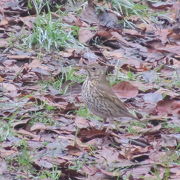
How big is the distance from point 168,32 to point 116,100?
357cm

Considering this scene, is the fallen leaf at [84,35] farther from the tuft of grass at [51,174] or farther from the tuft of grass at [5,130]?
the tuft of grass at [51,174]

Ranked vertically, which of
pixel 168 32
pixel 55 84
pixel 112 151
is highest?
pixel 112 151

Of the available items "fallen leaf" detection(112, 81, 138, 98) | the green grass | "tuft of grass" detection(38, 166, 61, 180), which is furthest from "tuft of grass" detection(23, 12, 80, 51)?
"tuft of grass" detection(38, 166, 61, 180)

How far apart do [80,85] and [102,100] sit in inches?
43.7

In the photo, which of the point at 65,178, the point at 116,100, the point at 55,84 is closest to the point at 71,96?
the point at 55,84

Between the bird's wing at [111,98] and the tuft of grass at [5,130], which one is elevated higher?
the tuft of grass at [5,130]

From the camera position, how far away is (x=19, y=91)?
7.94m

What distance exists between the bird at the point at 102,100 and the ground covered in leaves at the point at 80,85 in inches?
4.6

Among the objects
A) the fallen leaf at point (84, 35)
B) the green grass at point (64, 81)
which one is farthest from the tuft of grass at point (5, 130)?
the fallen leaf at point (84, 35)

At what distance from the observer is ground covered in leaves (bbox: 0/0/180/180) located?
6094 mm

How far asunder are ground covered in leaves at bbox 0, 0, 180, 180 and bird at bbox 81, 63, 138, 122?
0.12m

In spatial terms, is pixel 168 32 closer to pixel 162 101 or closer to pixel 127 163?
pixel 162 101

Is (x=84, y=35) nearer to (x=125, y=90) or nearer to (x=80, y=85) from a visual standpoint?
(x=80, y=85)

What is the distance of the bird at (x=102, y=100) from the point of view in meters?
7.17
